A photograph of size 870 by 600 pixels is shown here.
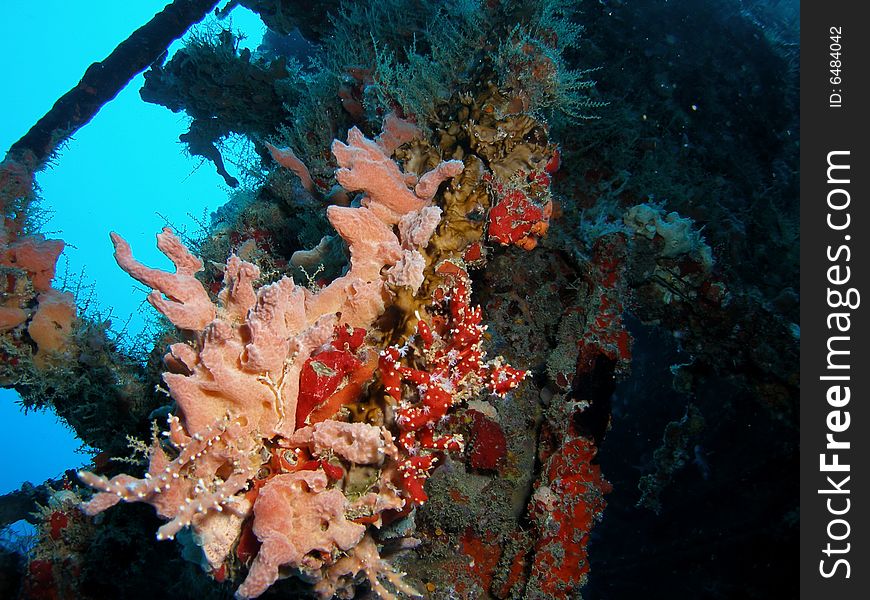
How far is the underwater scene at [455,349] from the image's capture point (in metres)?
2.16

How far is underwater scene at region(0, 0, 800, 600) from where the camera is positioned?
2162mm

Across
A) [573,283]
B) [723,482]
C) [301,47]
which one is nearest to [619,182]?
[573,283]

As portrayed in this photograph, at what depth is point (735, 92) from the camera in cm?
534

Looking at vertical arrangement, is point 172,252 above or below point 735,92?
below

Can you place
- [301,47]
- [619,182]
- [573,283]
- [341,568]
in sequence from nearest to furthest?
[341,568], [573,283], [619,182], [301,47]

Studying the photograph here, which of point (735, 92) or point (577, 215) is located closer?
point (577, 215)

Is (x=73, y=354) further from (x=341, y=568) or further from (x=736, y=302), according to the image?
(x=736, y=302)

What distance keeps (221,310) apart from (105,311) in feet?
8.66

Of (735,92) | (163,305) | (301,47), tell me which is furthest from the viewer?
(301,47)

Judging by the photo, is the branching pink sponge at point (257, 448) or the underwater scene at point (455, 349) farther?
the underwater scene at point (455, 349)

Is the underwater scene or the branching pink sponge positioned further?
the underwater scene

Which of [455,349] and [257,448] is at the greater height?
[455,349]

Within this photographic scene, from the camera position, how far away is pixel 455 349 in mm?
2281

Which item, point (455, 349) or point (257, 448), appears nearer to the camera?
point (257, 448)
